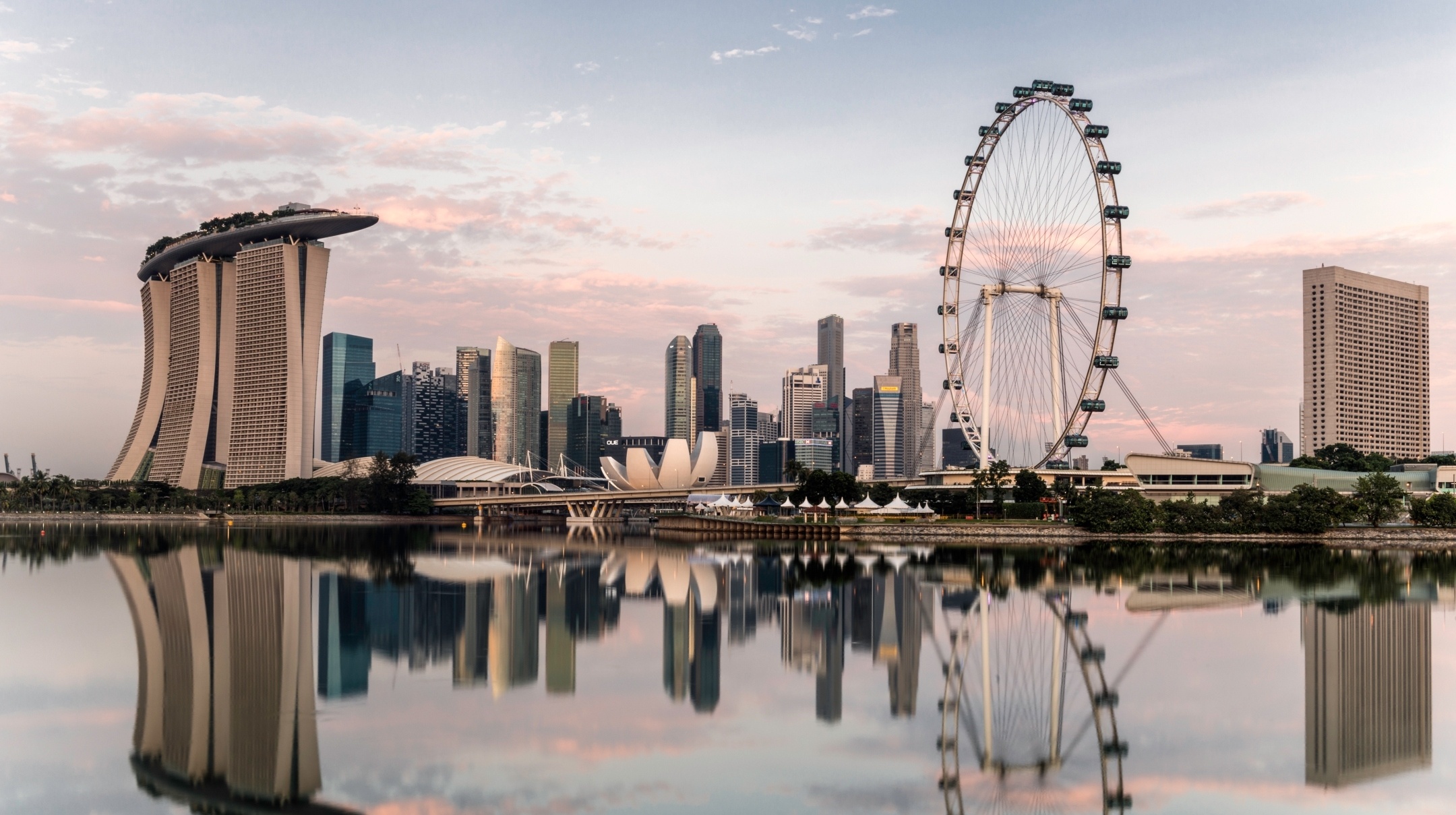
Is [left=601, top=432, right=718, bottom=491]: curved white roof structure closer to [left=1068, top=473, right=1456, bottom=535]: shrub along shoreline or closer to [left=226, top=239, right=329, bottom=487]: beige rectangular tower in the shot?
[left=226, top=239, right=329, bottom=487]: beige rectangular tower

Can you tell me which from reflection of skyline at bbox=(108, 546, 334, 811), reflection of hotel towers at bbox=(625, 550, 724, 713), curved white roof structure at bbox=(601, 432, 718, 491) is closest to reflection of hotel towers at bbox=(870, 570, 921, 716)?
reflection of hotel towers at bbox=(625, 550, 724, 713)

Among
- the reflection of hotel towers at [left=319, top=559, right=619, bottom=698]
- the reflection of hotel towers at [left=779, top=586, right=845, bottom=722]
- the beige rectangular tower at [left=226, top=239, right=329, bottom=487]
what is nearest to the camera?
the reflection of hotel towers at [left=779, top=586, right=845, bottom=722]

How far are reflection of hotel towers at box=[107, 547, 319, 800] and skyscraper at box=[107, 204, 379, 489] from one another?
395ft

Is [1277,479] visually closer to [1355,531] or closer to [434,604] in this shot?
[1355,531]

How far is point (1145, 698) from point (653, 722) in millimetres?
10821

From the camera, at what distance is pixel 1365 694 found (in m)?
27.1

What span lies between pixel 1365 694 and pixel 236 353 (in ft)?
551

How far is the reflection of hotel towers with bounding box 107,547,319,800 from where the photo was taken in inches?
781

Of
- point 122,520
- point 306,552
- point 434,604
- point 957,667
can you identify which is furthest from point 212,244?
point 957,667

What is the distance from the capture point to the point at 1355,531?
270 feet

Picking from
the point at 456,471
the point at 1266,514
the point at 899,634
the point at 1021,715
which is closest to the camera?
the point at 1021,715

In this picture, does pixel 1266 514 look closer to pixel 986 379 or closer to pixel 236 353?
pixel 986 379

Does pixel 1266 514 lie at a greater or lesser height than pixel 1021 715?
greater

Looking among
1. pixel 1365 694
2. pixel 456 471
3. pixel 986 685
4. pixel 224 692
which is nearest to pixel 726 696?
pixel 986 685
